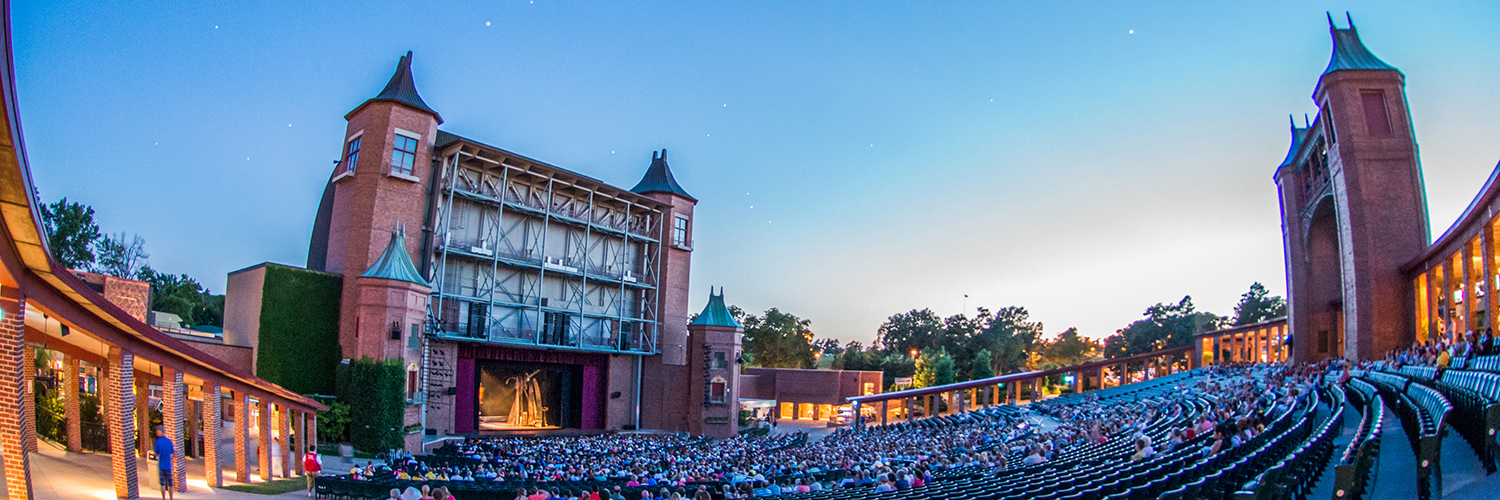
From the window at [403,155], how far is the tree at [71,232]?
3315 cm

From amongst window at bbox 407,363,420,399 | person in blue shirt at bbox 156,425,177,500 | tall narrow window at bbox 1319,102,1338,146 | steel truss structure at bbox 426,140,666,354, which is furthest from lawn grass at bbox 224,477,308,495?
tall narrow window at bbox 1319,102,1338,146

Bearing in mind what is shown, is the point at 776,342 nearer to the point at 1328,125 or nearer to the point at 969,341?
the point at 969,341

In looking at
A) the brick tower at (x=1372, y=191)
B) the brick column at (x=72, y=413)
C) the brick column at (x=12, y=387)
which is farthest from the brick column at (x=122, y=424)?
the brick tower at (x=1372, y=191)

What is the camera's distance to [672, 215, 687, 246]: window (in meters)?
47.5

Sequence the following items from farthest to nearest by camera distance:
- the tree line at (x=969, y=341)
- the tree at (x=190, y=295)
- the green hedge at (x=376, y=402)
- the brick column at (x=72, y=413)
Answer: the tree line at (x=969, y=341) → the tree at (x=190, y=295) → the green hedge at (x=376, y=402) → the brick column at (x=72, y=413)

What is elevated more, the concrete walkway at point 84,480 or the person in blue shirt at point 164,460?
the person in blue shirt at point 164,460

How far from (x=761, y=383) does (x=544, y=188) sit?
1147 inches

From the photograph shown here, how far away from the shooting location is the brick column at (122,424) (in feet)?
41.2

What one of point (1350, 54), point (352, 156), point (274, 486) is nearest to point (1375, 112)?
point (1350, 54)

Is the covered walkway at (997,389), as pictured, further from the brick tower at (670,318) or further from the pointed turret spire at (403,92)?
the pointed turret spire at (403,92)

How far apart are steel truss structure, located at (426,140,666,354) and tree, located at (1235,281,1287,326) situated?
86635 millimetres

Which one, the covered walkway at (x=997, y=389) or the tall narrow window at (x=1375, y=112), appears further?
the covered walkway at (x=997, y=389)

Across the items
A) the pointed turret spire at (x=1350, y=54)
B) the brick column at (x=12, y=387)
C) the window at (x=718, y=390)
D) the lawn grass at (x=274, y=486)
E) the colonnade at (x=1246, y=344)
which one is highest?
the pointed turret spire at (x=1350, y=54)

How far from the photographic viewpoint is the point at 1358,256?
34.8 meters
